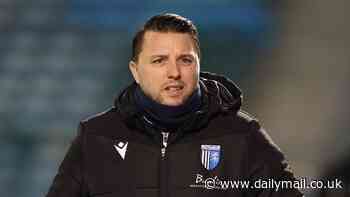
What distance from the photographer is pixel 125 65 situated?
405 centimetres

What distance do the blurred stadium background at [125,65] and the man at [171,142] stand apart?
2.15 metres

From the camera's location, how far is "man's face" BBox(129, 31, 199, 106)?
1331 mm

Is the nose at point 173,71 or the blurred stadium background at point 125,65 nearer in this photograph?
the nose at point 173,71

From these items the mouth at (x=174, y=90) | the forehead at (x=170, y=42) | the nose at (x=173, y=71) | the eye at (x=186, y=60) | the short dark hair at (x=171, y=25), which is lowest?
the mouth at (x=174, y=90)

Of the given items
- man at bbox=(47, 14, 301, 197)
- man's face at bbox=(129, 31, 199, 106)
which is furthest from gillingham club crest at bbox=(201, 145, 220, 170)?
man's face at bbox=(129, 31, 199, 106)

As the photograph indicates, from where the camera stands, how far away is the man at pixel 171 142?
133 cm

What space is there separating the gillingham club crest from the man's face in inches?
4.1

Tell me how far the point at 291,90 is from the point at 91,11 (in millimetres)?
1297

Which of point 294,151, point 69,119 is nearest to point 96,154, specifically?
point 294,151

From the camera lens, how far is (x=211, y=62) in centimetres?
409

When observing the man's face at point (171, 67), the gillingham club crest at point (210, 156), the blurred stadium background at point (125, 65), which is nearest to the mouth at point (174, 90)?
the man's face at point (171, 67)

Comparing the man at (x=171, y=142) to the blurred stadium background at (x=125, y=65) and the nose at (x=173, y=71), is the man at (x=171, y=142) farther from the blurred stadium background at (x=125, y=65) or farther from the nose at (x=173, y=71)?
the blurred stadium background at (x=125, y=65)

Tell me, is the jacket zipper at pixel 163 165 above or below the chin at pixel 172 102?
below

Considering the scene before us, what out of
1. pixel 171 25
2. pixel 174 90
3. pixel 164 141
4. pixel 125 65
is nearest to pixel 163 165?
pixel 164 141
